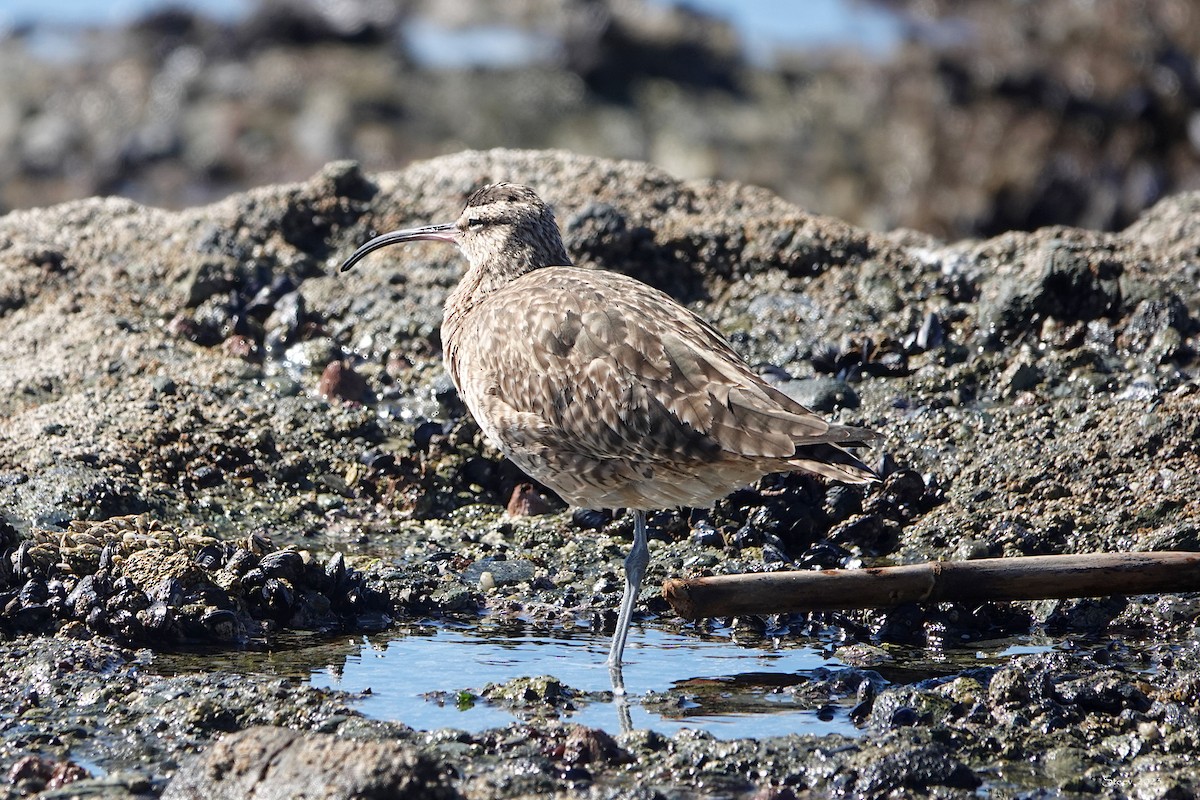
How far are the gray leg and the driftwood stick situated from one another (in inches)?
12.0

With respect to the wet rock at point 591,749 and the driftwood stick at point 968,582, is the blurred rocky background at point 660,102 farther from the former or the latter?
the wet rock at point 591,749

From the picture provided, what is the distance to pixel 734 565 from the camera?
7.14 metres

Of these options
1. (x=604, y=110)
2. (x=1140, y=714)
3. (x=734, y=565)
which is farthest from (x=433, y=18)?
(x=1140, y=714)

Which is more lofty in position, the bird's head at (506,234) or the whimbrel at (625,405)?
the bird's head at (506,234)

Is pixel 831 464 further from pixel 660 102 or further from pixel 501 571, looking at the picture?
pixel 660 102

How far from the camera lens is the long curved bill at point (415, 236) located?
8.45m

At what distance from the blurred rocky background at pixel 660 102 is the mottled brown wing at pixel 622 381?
11.3 meters

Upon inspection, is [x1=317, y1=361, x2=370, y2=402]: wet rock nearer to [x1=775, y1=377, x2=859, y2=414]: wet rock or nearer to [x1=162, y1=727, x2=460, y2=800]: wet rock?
[x1=775, y1=377, x2=859, y2=414]: wet rock

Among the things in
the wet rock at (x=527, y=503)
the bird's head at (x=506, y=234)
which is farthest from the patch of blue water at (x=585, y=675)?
the bird's head at (x=506, y=234)

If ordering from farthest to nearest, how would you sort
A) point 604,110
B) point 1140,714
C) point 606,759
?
point 604,110 → point 1140,714 → point 606,759

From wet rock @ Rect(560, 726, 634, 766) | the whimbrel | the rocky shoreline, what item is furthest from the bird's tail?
wet rock @ Rect(560, 726, 634, 766)

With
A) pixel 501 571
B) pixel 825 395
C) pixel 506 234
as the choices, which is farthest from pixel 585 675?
pixel 506 234

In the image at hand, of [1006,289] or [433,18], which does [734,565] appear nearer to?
[1006,289]

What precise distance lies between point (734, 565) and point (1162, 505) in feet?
6.76
